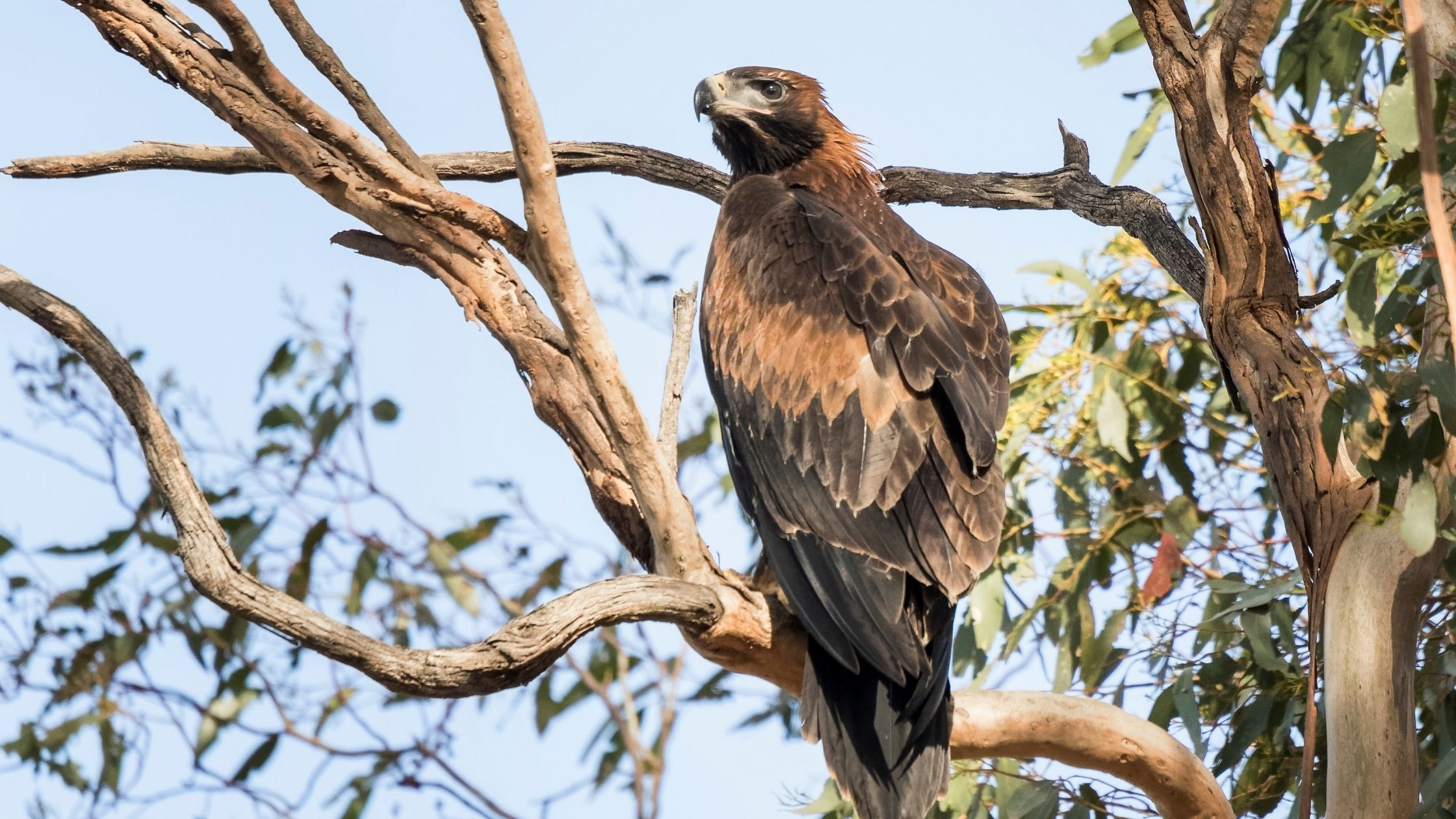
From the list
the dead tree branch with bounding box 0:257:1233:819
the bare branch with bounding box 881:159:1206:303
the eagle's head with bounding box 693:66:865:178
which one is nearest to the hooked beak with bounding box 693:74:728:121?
the eagle's head with bounding box 693:66:865:178

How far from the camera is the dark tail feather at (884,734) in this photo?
269 cm

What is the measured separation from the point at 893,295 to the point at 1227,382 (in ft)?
2.59

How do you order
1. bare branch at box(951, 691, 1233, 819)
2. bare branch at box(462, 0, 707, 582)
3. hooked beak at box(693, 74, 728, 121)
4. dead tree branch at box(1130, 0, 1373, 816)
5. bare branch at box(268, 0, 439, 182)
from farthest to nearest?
hooked beak at box(693, 74, 728, 121), bare branch at box(268, 0, 439, 182), bare branch at box(951, 691, 1233, 819), dead tree branch at box(1130, 0, 1373, 816), bare branch at box(462, 0, 707, 582)

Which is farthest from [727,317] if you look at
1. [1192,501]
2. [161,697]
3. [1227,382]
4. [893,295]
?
[161,697]

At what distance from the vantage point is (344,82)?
10.5 ft

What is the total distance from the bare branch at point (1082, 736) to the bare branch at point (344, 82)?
175 cm

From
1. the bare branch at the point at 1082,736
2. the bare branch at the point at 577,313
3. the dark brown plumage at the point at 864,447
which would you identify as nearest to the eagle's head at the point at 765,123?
the dark brown plumage at the point at 864,447

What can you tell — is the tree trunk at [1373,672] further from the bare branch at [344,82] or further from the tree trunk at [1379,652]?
Result: the bare branch at [344,82]

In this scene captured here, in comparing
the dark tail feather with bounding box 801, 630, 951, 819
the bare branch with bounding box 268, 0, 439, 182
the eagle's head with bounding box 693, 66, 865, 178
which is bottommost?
the dark tail feather with bounding box 801, 630, 951, 819

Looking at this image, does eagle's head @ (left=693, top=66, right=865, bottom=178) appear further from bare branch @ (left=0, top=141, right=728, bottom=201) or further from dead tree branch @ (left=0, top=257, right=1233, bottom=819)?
dead tree branch @ (left=0, top=257, right=1233, bottom=819)

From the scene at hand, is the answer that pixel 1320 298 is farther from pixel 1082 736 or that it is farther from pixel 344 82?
pixel 344 82

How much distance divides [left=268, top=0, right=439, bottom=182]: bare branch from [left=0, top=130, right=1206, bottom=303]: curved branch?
0.40 m

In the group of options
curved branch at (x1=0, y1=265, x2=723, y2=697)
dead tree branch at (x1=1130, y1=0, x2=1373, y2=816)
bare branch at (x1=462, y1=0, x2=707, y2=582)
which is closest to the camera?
curved branch at (x1=0, y1=265, x2=723, y2=697)

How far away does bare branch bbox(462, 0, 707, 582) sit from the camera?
2656 mm
